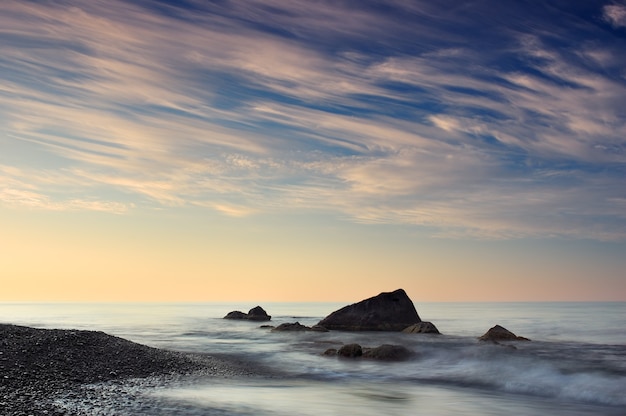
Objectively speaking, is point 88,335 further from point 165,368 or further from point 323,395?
point 323,395

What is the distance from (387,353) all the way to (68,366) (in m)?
18.6

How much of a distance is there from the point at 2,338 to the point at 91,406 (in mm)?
13218

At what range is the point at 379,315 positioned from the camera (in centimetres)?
5775

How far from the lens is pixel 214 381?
2358 centimetres

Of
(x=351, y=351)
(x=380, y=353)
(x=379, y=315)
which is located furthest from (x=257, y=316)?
(x=380, y=353)

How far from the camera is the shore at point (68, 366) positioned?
55.5 feet

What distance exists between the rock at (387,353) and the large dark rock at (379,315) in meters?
23.0

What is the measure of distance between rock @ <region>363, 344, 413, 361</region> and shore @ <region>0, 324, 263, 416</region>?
7704 mm

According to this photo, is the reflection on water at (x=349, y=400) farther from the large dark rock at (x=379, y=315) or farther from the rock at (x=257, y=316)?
the rock at (x=257, y=316)

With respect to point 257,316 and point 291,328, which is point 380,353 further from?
point 257,316

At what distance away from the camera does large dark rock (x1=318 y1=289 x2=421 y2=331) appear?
188 feet

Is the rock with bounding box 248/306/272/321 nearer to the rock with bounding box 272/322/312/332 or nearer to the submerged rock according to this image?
the rock with bounding box 272/322/312/332

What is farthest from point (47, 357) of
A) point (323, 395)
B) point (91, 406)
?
point (323, 395)

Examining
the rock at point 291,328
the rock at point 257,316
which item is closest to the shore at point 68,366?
the rock at point 291,328
